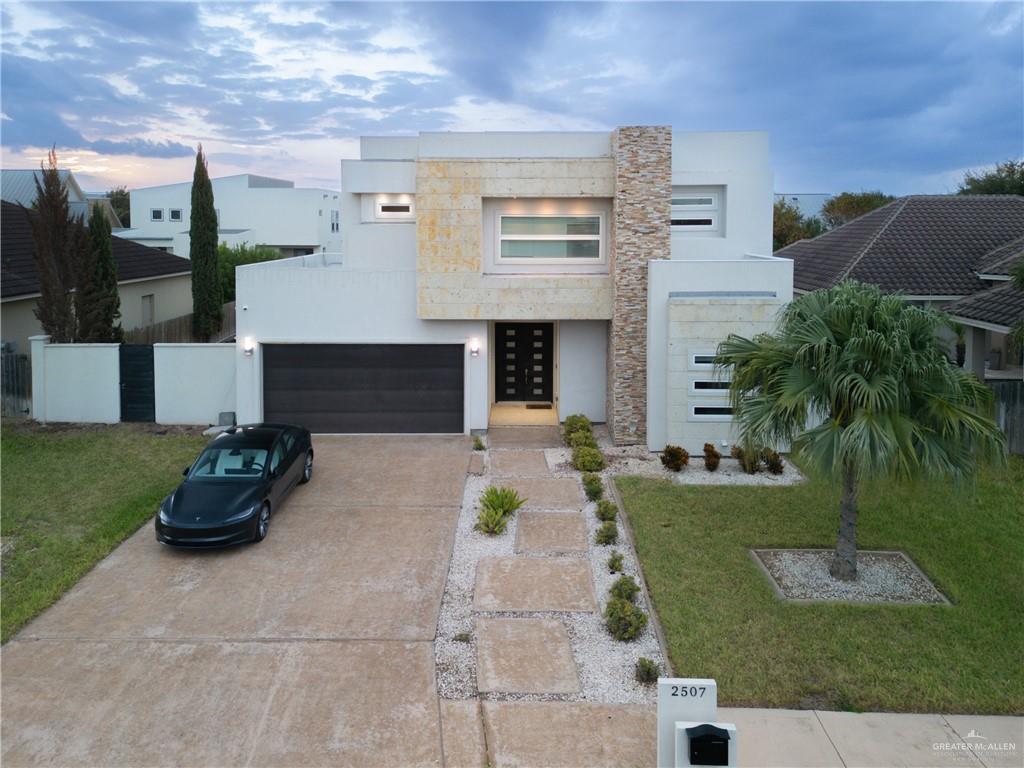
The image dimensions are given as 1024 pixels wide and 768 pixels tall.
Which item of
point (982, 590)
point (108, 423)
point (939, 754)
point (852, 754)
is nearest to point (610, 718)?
point (852, 754)

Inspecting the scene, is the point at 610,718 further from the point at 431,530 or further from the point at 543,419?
the point at 543,419

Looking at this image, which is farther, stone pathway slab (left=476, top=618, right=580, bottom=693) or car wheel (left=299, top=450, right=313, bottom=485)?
car wheel (left=299, top=450, right=313, bottom=485)

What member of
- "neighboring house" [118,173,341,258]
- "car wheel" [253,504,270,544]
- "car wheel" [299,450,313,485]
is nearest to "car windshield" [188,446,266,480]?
"car wheel" [253,504,270,544]

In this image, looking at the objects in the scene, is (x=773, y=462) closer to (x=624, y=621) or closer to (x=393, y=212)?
(x=624, y=621)

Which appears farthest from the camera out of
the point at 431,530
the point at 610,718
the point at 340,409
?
the point at 340,409

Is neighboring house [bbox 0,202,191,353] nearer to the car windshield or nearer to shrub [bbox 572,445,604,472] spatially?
the car windshield

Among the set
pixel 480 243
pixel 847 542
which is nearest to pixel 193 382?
pixel 480 243

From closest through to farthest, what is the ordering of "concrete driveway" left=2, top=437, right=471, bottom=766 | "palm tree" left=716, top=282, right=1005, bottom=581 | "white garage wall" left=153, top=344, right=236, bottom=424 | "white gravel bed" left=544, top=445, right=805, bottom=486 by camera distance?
1. "concrete driveway" left=2, top=437, right=471, bottom=766
2. "palm tree" left=716, top=282, right=1005, bottom=581
3. "white gravel bed" left=544, top=445, right=805, bottom=486
4. "white garage wall" left=153, top=344, right=236, bottom=424
